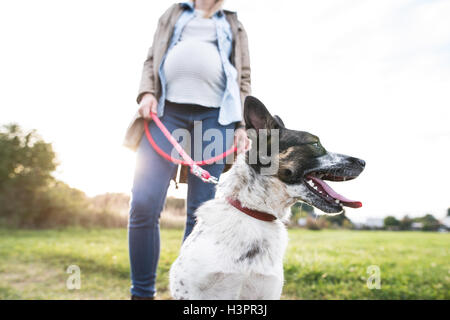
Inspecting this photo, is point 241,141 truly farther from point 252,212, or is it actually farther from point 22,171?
point 22,171

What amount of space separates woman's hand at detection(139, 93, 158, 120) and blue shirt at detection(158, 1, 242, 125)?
48mm

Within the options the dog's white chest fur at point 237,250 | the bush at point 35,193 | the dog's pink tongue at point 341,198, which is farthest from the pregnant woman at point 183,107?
the bush at point 35,193

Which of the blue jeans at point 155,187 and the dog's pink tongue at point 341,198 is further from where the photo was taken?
the blue jeans at point 155,187

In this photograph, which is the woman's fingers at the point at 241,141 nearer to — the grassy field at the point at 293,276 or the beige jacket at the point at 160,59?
the beige jacket at the point at 160,59

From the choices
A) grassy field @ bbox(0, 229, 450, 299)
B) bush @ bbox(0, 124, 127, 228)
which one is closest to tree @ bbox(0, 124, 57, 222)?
bush @ bbox(0, 124, 127, 228)

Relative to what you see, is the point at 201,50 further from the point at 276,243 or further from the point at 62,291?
the point at 62,291

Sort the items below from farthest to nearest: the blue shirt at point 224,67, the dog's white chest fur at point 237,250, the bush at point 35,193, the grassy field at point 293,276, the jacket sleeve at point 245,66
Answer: the bush at point 35,193 < the grassy field at point 293,276 < the jacket sleeve at point 245,66 < the blue shirt at point 224,67 < the dog's white chest fur at point 237,250

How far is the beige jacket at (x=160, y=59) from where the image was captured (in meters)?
2.79

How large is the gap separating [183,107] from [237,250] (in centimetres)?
125

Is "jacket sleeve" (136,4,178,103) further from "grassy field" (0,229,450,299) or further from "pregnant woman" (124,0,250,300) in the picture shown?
"grassy field" (0,229,450,299)

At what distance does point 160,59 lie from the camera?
283cm

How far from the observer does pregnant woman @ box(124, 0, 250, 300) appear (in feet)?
8.36

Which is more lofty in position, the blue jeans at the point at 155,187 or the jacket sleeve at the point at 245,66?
the jacket sleeve at the point at 245,66

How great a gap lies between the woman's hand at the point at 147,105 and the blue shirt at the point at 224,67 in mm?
48
